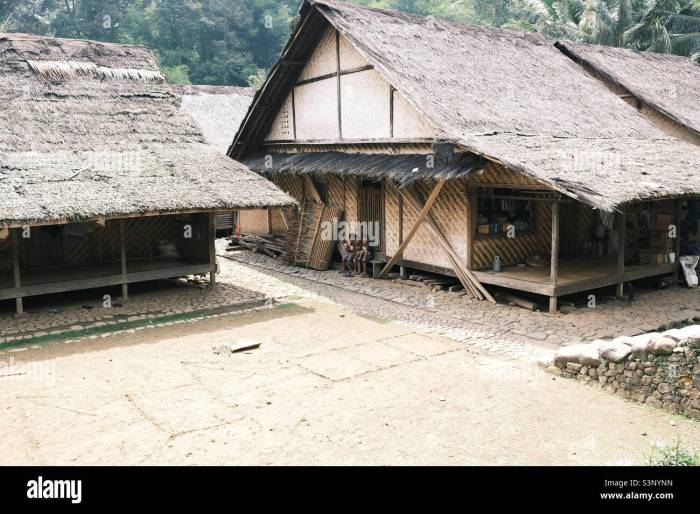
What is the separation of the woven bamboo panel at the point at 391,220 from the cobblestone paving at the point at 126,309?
3.50m

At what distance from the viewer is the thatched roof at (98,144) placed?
11680mm

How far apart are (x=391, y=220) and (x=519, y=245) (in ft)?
10.2

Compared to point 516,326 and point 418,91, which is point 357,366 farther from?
point 418,91

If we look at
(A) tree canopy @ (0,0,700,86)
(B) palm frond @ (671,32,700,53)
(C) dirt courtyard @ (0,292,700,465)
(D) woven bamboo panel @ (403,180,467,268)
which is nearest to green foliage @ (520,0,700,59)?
(B) palm frond @ (671,32,700,53)

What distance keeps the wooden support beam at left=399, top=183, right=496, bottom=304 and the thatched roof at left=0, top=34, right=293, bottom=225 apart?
2.94 meters

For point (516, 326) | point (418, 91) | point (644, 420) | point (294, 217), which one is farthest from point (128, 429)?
point (294, 217)

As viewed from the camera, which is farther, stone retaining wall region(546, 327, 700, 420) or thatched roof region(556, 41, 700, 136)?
thatched roof region(556, 41, 700, 136)

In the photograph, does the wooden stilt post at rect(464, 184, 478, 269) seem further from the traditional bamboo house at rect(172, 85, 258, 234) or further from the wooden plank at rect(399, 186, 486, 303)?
the traditional bamboo house at rect(172, 85, 258, 234)

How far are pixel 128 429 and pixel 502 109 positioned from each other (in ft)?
33.9

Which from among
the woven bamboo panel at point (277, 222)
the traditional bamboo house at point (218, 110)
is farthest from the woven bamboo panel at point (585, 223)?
the traditional bamboo house at point (218, 110)

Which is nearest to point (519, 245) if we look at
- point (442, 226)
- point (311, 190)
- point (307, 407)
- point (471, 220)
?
point (471, 220)

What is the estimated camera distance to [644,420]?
7.42 meters

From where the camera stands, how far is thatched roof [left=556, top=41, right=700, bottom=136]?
17.9 metres

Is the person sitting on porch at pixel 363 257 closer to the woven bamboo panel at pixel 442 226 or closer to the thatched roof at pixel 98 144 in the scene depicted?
the woven bamboo panel at pixel 442 226
